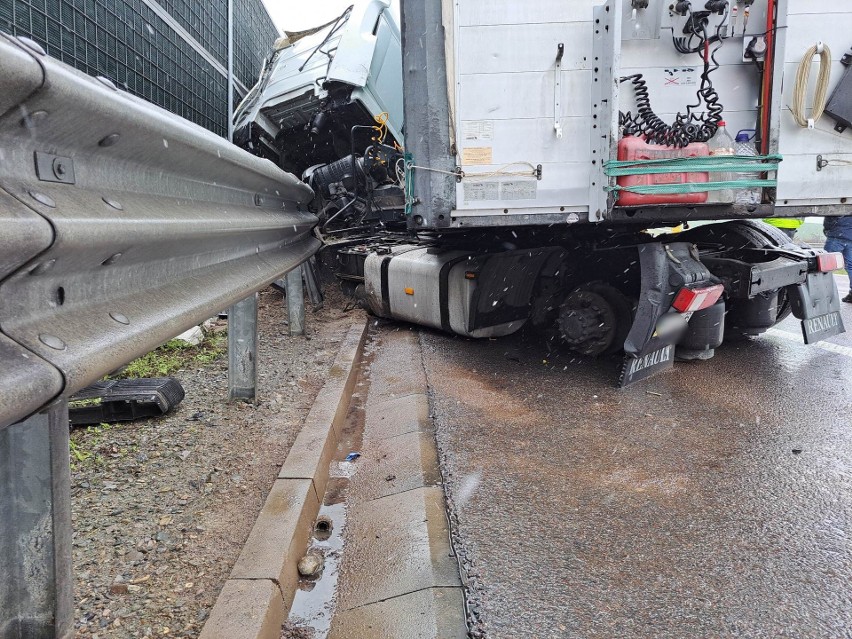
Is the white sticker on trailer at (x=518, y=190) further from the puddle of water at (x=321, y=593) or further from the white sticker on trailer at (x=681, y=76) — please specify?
the puddle of water at (x=321, y=593)

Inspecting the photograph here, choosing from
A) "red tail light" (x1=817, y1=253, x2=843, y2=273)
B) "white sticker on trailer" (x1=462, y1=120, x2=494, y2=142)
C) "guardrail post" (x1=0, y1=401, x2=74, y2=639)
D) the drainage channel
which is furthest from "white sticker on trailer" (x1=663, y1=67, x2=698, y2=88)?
"guardrail post" (x1=0, y1=401, x2=74, y2=639)

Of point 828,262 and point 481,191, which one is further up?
A: point 481,191

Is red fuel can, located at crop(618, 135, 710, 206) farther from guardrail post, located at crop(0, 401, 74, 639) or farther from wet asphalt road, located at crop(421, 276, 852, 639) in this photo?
guardrail post, located at crop(0, 401, 74, 639)

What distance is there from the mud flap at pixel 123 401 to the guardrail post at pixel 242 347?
37 cm

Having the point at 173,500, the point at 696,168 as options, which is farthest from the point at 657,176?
the point at 173,500

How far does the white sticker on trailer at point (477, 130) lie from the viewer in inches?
183

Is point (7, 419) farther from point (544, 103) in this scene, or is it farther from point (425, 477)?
point (544, 103)

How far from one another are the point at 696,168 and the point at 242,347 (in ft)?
10.1

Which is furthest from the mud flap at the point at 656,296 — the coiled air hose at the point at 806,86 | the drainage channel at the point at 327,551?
the drainage channel at the point at 327,551

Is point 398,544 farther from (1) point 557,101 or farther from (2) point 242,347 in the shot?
(1) point 557,101

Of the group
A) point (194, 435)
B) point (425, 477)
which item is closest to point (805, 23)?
point (425, 477)

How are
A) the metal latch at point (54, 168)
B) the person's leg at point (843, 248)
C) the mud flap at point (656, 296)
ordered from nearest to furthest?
the metal latch at point (54, 168), the mud flap at point (656, 296), the person's leg at point (843, 248)

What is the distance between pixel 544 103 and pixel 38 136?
12.7 feet

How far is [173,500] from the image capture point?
8.63ft
